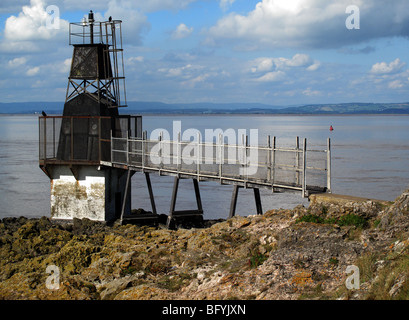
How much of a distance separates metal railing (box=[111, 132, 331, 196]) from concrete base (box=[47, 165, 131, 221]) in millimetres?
1215

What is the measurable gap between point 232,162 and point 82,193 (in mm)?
9507

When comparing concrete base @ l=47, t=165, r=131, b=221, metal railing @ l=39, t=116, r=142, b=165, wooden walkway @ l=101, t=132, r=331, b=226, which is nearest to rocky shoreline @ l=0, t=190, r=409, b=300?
wooden walkway @ l=101, t=132, r=331, b=226

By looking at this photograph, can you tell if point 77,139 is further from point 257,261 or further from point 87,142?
point 257,261

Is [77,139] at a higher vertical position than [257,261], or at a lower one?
higher

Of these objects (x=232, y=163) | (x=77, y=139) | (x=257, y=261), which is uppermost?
(x=77, y=139)

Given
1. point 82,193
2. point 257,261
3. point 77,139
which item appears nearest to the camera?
point 257,261

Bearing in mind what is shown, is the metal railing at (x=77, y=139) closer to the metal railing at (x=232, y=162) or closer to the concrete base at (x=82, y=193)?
the concrete base at (x=82, y=193)

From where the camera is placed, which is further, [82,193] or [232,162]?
[82,193]

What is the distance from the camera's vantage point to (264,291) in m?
11.3

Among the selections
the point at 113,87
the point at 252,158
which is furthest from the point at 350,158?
the point at 252,158

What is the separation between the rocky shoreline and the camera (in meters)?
11.1

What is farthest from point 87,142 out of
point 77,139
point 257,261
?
point 257,261

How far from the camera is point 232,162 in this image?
19.7 metres

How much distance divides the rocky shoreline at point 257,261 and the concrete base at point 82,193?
29.1 ft
